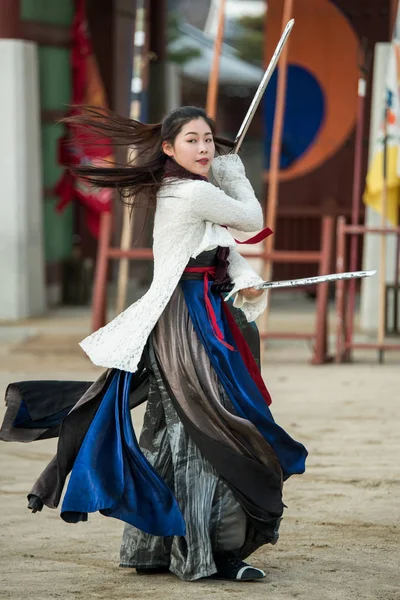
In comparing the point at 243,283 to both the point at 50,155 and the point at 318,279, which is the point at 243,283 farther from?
the point at 50,155

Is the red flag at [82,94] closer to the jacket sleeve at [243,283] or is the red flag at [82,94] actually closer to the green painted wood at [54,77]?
the green painted wood at [54,77]

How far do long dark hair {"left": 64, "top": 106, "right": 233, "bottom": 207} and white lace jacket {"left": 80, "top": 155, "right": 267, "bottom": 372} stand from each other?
8cm

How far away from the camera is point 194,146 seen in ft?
12.8

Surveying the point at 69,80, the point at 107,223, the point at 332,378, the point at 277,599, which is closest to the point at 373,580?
the point at 277,599

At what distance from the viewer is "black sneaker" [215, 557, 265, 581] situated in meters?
3.84

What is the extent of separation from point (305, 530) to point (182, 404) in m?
0.94

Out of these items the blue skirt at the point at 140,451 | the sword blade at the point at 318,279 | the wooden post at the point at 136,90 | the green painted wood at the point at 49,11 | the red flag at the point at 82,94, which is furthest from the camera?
the red flag at the point at 82,94

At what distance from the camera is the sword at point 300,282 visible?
354 centimetres

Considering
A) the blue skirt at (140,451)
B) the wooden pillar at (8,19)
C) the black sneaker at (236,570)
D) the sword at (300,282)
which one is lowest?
the black sneaker at (236,570)

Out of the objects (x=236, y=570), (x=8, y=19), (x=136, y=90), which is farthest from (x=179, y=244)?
(x=8, y=19)

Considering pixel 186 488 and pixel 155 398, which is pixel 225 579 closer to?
pixel 186 488

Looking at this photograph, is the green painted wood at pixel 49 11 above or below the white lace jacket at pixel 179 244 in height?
above

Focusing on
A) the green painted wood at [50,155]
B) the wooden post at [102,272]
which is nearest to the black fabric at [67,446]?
the wooden post at [102,272]

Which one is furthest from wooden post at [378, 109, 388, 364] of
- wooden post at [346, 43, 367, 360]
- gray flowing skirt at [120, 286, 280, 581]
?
gray flowing skirt at [120, 286, 280, 581]
